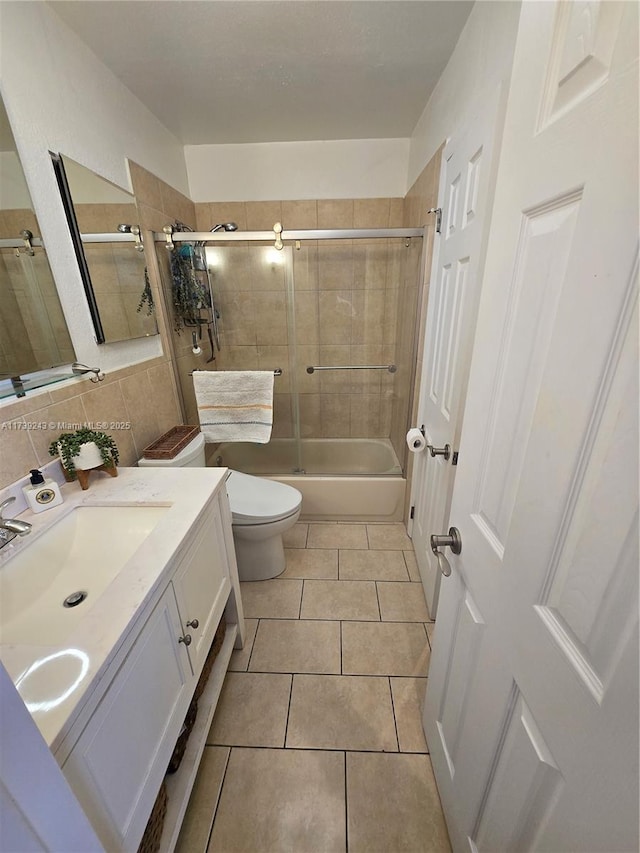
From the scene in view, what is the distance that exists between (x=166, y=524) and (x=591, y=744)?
36.7 inches

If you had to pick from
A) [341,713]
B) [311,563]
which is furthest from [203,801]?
[311,563]

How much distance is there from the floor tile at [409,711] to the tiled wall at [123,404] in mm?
1504

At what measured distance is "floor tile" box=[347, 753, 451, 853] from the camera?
0.94 metres

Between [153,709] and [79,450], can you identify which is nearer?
[153,709]

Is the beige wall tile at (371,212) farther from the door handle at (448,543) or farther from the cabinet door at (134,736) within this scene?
the cabinet door at (134,736)

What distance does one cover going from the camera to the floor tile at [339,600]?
1.62 m

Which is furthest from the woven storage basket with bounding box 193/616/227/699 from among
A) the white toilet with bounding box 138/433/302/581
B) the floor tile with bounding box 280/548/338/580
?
the floor tile with bounding box 280/548/338/580

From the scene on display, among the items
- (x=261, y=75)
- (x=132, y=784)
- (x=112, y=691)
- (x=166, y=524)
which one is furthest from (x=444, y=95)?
(x=132, y=784)

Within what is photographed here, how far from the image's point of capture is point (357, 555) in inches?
78.9

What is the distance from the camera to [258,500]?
69.1 inches

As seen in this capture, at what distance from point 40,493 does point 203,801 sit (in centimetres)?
110

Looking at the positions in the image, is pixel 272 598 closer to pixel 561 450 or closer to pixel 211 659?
→ pixel 211 659

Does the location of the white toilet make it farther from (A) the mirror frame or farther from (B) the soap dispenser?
(A) the mirror frame

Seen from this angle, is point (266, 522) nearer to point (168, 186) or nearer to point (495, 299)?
point (495, 299)
